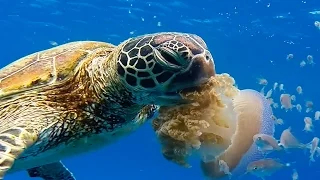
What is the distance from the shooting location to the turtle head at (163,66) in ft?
7.35

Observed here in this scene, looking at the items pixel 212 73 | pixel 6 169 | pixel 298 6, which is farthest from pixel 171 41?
pixel 298 6

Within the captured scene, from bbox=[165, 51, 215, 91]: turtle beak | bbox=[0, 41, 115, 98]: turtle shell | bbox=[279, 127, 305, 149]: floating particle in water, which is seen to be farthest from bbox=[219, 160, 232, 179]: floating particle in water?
bbox=[279, 127, 305, 149]: floating particle in water

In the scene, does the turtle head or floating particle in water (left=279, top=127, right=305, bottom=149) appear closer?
the turtle head

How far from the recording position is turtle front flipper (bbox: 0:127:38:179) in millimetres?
2066

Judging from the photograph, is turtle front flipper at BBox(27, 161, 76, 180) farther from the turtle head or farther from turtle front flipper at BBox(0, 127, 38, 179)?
the turtle head

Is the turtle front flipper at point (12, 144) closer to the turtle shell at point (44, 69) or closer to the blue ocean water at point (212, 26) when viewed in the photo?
the turtle shell at point (44, 69)

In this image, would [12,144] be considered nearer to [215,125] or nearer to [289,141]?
[215,125]

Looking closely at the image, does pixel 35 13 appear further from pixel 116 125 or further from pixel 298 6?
pixel 116 125

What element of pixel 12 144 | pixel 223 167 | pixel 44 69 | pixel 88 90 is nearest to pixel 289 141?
pixel 223 167

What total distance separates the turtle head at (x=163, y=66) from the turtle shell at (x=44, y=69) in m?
0.66

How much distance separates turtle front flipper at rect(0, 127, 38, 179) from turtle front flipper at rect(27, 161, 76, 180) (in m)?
1.74

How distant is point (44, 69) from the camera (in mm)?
3059

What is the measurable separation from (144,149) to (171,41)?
188 ft

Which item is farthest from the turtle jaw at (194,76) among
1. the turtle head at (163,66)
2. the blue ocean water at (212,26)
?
the blue ocean water at (212,26)
